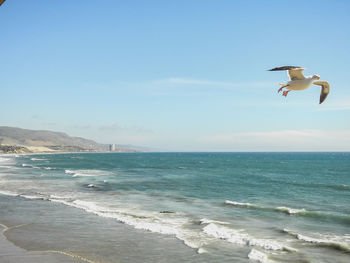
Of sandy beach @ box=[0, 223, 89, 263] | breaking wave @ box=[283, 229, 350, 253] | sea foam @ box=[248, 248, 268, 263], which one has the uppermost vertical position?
sandy beach @ box=[0, 223, 89, 263]

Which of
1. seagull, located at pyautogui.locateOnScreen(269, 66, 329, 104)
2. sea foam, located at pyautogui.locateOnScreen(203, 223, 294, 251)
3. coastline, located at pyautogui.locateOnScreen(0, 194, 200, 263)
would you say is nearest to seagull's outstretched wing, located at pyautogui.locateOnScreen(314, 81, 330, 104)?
seagull, located at pyautogui.locateOnScreen(269, 66, 329, 104)

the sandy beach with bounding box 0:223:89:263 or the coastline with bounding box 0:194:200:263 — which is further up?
the sandy beach with bounding box 0:223:89:263

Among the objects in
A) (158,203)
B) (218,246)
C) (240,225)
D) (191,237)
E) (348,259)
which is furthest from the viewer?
(158,203)

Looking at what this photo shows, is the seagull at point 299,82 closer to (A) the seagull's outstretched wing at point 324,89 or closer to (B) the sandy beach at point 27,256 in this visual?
(A) the seagull's outstretched wing at point 324,89

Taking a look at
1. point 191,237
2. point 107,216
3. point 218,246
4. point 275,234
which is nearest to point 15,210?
point 107,216

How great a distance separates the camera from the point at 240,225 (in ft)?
53.6

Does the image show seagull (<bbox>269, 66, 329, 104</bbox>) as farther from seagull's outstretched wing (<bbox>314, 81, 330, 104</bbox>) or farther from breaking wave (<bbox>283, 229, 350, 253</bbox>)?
breaking wave (<bbox>283, 229, 350, 253</bbox>)

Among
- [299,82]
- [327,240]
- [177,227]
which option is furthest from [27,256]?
[327,240]

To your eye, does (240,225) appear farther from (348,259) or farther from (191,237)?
(348,259)

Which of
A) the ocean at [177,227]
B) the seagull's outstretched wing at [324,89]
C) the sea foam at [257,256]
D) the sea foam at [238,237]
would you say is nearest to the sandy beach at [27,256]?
the ocean at [177,227]

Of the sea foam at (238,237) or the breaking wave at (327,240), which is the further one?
the breaking wave at (327,240)

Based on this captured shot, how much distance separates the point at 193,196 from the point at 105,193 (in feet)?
24.5

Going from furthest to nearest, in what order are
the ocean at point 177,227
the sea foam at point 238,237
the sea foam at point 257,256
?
the sea foam at point 238,237 < the ocean at point 177,227 < the sea foam at point 257,256

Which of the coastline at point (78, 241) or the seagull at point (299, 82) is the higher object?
the seagull at point (299, 82)
